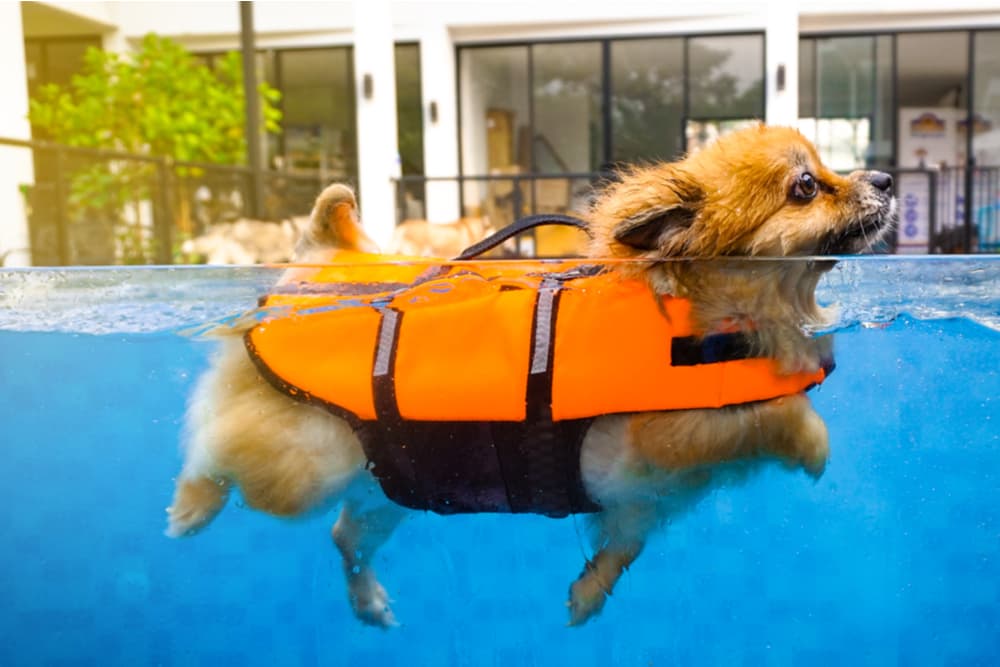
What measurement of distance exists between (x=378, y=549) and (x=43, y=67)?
522 inches

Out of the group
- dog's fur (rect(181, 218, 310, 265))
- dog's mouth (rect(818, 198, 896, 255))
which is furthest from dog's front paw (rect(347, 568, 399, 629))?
dog's fur (rect(181, 218, 310, 265))

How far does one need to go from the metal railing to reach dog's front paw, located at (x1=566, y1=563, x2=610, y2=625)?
7817 millimetres

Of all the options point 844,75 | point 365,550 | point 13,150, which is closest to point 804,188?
point 365,550

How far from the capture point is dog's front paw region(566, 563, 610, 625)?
2676 millimetres

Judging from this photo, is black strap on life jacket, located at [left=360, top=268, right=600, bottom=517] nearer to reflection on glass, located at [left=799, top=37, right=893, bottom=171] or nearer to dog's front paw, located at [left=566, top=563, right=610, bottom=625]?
dog's front paw, located at [left=566, top=563, right=610, bottom=625]

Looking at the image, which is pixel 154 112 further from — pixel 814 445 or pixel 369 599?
pixel 814 445

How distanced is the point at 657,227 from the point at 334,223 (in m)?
1.13

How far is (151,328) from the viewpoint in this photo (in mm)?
2770

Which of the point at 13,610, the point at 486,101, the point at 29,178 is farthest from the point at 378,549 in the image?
the point at 486,101

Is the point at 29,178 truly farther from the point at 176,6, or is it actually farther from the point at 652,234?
the point at 652,234

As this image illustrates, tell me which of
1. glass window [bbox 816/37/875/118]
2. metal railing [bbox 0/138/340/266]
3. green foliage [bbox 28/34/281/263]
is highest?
glass window [bbox 816/37/875/118]

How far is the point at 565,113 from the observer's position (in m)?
14.5

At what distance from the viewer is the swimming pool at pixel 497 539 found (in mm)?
2557

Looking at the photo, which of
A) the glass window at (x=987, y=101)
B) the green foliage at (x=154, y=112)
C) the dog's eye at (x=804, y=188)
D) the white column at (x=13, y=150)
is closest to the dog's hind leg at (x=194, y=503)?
the dog's eye at (x=804, y=188)
